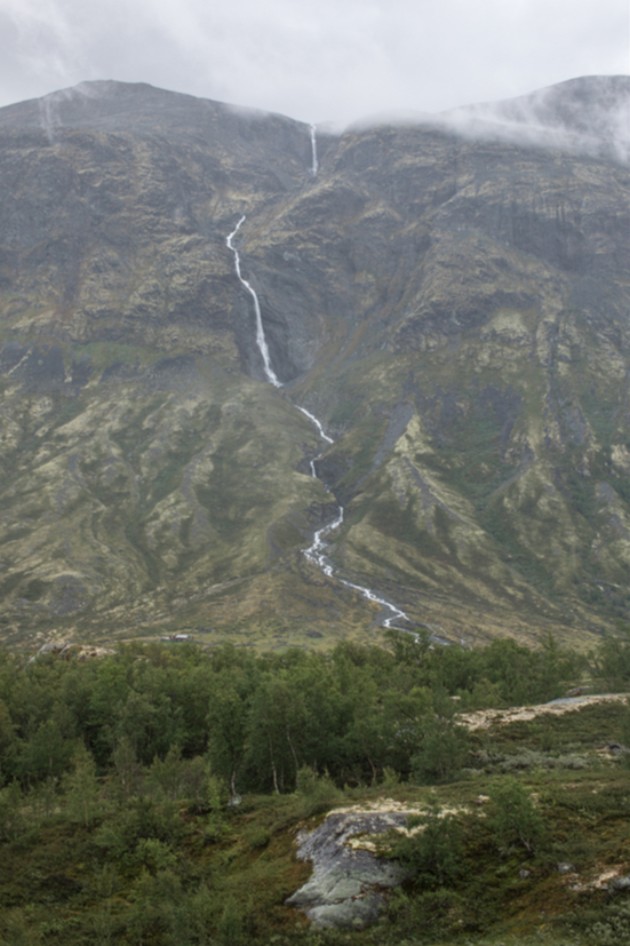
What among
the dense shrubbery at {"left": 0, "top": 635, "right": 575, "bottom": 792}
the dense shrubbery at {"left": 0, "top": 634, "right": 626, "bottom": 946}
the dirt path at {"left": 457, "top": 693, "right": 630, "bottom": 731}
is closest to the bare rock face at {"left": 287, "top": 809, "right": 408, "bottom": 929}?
the dense shrubbery at {"left": 0, "top": 634, "right": 626, "bottom": 946}

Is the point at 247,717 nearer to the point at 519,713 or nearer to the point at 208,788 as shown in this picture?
the point at 208,788

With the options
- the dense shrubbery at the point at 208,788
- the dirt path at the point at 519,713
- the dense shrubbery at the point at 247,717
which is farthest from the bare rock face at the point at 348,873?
the dirt path at the point at 519,713

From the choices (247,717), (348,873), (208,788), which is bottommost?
(247,717)

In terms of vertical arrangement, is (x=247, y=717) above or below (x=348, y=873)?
below

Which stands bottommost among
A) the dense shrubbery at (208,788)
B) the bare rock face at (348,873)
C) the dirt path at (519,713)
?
the dirt path at (519,713)

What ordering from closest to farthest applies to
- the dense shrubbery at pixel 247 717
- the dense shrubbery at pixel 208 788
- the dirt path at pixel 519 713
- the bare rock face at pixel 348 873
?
the bare rock face at pixel 348 873, the dense shrubbery at pixel 208 788, the dense shrubbery at pixel 247 717, the dirt path at pixel 519 713

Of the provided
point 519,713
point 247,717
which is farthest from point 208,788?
point 519,713

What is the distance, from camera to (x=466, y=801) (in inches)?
1490

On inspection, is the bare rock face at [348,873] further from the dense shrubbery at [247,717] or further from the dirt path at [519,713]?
the dirt path at [519,713]

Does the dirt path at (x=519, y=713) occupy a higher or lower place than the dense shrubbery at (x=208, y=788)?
lower

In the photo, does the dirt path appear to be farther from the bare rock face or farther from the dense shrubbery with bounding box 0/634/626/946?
the bare rock face

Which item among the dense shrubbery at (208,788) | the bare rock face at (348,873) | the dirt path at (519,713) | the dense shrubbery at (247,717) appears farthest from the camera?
the dirt path at (519,713)

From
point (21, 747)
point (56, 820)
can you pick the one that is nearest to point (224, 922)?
point (56, 820)

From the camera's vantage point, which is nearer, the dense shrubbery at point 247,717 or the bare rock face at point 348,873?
the bare rock face at point 348,873
